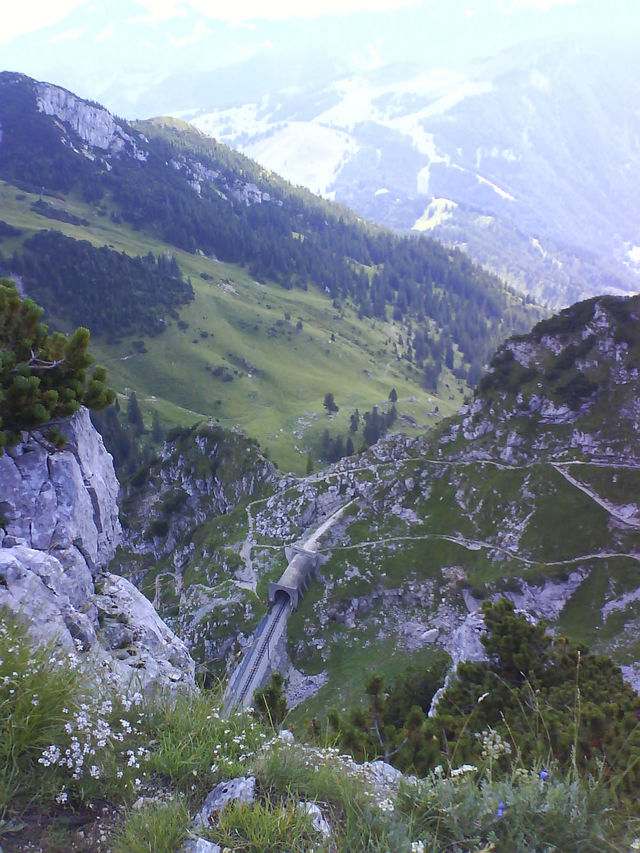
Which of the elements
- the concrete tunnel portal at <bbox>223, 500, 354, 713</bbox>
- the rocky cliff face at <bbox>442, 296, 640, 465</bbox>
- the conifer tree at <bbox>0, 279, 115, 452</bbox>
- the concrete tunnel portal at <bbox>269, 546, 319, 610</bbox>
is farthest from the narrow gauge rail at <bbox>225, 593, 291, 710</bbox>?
the conifer tree at <bbox>0, 279, 115, 452</bbox>

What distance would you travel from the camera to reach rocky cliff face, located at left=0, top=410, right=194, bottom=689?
13000 millimetres

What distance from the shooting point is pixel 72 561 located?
1698 cm

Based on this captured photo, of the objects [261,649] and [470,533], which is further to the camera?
[470,533]

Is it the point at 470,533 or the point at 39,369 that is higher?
the point at 39,369

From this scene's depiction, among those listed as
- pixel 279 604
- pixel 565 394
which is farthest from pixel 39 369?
pixel 565 394

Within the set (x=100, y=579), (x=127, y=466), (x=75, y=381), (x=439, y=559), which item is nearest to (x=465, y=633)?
(x=439, y=559)

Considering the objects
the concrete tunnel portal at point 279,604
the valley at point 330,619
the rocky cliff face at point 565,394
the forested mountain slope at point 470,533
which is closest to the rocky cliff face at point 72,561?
the valley at point 330,619

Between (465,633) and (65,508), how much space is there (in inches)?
1235

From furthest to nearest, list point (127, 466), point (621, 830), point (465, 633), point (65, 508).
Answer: point (127, 466) < point (465, 633) < point (65, 508) < point (621, 830)

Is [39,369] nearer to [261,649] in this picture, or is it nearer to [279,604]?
[261,649]

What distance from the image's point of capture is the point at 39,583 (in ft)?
43.5

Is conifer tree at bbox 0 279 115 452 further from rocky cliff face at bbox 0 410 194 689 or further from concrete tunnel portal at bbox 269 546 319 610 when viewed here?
concrete tunnel portal at bbox 269 546 319 610

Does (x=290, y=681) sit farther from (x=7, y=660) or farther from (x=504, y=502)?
(x=7, y=660)

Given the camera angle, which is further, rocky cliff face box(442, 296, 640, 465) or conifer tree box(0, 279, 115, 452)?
rocky cliff face box(442, 296, 640, 465)
